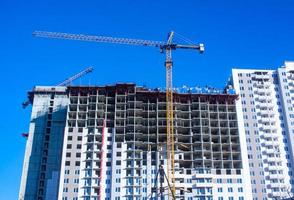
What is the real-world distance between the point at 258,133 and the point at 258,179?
62.9 feet

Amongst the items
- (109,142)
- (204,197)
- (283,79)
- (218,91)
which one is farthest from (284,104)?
(109,142)

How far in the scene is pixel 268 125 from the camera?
174 m

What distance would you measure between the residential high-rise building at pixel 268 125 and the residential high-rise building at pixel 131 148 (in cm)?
627

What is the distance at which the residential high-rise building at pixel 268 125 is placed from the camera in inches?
6393

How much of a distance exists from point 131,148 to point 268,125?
188ft

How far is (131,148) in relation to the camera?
161 metres

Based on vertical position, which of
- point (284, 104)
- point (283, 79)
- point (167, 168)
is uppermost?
point (283, 79)

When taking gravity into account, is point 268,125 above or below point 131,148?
above

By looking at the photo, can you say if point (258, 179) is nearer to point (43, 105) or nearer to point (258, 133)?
point (258, 133)

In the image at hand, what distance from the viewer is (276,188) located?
161375 mm

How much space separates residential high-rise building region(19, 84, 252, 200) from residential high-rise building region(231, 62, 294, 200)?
6.27 metres

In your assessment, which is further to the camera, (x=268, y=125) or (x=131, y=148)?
(x=268, y=125)

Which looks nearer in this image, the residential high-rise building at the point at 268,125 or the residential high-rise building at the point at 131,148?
the residential high-rise building at the point at 131,148

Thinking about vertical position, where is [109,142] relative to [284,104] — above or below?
below
